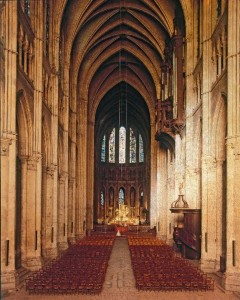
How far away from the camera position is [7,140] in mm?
17641

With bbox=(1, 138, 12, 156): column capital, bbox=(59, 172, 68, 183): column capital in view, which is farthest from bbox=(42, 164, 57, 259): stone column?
bbox=(1, 138, 12, 156): column capital

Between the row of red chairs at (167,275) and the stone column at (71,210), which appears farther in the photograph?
the stone column at (71,210)

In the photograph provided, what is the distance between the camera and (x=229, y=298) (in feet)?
55.7

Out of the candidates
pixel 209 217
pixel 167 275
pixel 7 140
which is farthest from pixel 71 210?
pixel 7 140

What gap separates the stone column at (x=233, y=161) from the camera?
724 inches

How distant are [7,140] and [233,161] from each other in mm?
8539

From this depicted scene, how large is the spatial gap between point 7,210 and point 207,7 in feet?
48.4

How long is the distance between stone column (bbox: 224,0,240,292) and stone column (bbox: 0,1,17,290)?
8148 millimetres

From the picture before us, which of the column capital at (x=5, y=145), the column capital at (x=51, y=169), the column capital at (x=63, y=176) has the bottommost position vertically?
the column capital at (x=63, y=176)

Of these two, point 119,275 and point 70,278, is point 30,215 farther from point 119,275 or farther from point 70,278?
point 70,278

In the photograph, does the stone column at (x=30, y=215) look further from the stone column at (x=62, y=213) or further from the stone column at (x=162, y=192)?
the stone column at (x=162, y=192)

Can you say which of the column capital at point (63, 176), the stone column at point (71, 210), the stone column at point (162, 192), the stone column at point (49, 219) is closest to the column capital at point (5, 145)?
the stone column at point (49, 219)

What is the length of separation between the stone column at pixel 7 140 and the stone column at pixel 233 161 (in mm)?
8148

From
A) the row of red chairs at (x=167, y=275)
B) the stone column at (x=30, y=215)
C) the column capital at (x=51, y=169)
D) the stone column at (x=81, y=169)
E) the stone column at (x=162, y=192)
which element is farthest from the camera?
the stone column at (x=81, y=169)
